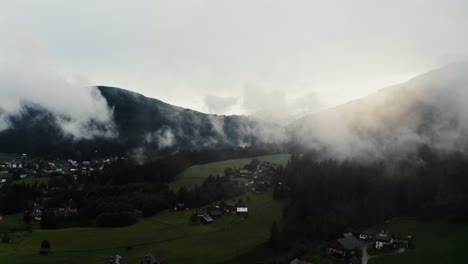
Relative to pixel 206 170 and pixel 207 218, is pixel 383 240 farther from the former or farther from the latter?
pixel 206 170

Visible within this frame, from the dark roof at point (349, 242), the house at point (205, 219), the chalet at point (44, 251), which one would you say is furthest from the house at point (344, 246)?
the chalet at point (44, 251)

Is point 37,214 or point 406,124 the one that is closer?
point 37,214

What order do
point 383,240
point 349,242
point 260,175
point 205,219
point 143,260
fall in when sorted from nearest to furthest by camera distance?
point 143,260, point 349,242, point 383,240, point 205,219, point 260,175

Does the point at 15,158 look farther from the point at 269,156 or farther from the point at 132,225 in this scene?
the point at 132,225

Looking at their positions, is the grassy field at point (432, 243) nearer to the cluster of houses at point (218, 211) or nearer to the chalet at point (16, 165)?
the cluster of houses at point (218, 211)

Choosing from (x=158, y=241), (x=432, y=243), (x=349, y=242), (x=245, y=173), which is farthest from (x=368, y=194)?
(x=245, y=173)

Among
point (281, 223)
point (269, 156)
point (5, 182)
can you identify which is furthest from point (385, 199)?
point (5, 182)
